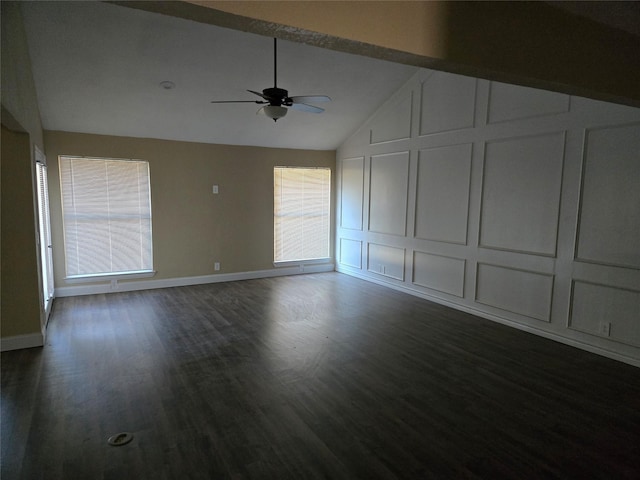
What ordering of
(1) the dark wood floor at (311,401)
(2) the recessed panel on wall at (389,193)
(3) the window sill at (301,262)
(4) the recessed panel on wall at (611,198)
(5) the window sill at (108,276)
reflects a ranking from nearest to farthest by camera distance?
(1) the dark wood floor at (311,401)
(4) the recessed panel on wall at (611,198)
(5) the window sill at (108,276)
(2) the recessed panel on wall at (389,193)
(3) the window sill at (301,262)

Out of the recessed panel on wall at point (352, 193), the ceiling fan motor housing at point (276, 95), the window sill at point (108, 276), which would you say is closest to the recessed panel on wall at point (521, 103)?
the ceiling fan motor housing at point (276, 95)

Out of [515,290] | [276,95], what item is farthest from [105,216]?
[515,290]

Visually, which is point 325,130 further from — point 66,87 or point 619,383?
point 619,383

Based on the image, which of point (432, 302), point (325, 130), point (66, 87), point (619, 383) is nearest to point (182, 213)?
point (66, 87)

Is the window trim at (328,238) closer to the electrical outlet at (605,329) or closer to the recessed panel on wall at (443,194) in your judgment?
the recessed panel on wall at (443,194)

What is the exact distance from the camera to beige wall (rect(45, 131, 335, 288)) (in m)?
5.63

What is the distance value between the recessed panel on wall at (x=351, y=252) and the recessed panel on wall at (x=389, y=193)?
60 centimetres

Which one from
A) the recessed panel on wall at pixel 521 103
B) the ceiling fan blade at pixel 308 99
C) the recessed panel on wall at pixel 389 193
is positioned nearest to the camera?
the ceiling fan blade at pixel 308 99

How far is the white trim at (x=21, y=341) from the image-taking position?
3.74 metres

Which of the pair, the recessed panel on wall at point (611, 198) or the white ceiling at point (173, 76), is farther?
the white ceiling at point (173, 76)

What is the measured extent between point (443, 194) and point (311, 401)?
138 inches

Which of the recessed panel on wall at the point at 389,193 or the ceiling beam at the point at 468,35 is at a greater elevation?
the ceiling beam at the point at 468,35

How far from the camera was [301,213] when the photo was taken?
24.6ft

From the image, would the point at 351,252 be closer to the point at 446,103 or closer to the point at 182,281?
the point at 182,281
